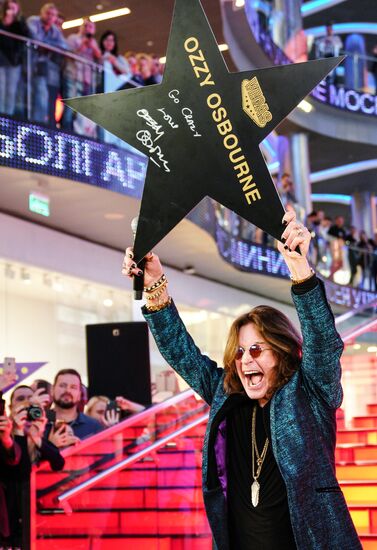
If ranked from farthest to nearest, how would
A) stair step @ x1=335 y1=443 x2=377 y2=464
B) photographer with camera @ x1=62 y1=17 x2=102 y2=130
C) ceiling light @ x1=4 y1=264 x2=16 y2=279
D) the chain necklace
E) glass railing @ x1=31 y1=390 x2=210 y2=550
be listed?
ceiling light @ x1=4 y1=264 x2=16 y2=279
photographer with camera @ x1=62 y1=17 x2=102 y2=130
stair step @ x1=335 y1=443 x2=377 y2=464
glass railing @ x1=31 y1=390 x2=210 y2=550
the chain necklace

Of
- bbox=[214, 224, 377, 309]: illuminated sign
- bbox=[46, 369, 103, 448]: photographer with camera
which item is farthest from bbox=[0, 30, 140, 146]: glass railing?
bbox=[214, 224, 377, 309]: illuminated sign

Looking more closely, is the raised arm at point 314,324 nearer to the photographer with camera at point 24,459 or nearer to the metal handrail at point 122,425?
the photographer with camera at point 24,459

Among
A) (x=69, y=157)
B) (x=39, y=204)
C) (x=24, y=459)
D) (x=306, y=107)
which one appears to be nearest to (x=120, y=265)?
(x=39, y=204)

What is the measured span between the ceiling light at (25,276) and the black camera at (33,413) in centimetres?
625

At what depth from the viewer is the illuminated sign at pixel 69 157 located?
924cm

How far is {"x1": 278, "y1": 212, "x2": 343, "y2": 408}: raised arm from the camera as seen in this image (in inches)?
102

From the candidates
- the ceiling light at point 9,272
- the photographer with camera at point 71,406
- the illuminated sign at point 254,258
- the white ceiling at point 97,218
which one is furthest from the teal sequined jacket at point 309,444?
the illuminated sign at point 254,258

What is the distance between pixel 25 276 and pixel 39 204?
169 centimetres

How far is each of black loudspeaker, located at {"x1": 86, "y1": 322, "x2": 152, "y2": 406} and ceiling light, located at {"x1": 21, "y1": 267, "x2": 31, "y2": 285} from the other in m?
3.52

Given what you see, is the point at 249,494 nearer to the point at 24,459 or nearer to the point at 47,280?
the point at 24,459

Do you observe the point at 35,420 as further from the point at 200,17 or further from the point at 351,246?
the point at 351,246

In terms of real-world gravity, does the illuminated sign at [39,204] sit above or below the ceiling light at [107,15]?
below

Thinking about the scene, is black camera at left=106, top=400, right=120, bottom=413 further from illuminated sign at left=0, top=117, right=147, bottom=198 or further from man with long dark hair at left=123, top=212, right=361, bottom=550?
man with long dark hair at left=123, top=212, right=361, bottom=550

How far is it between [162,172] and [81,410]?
5.08m
